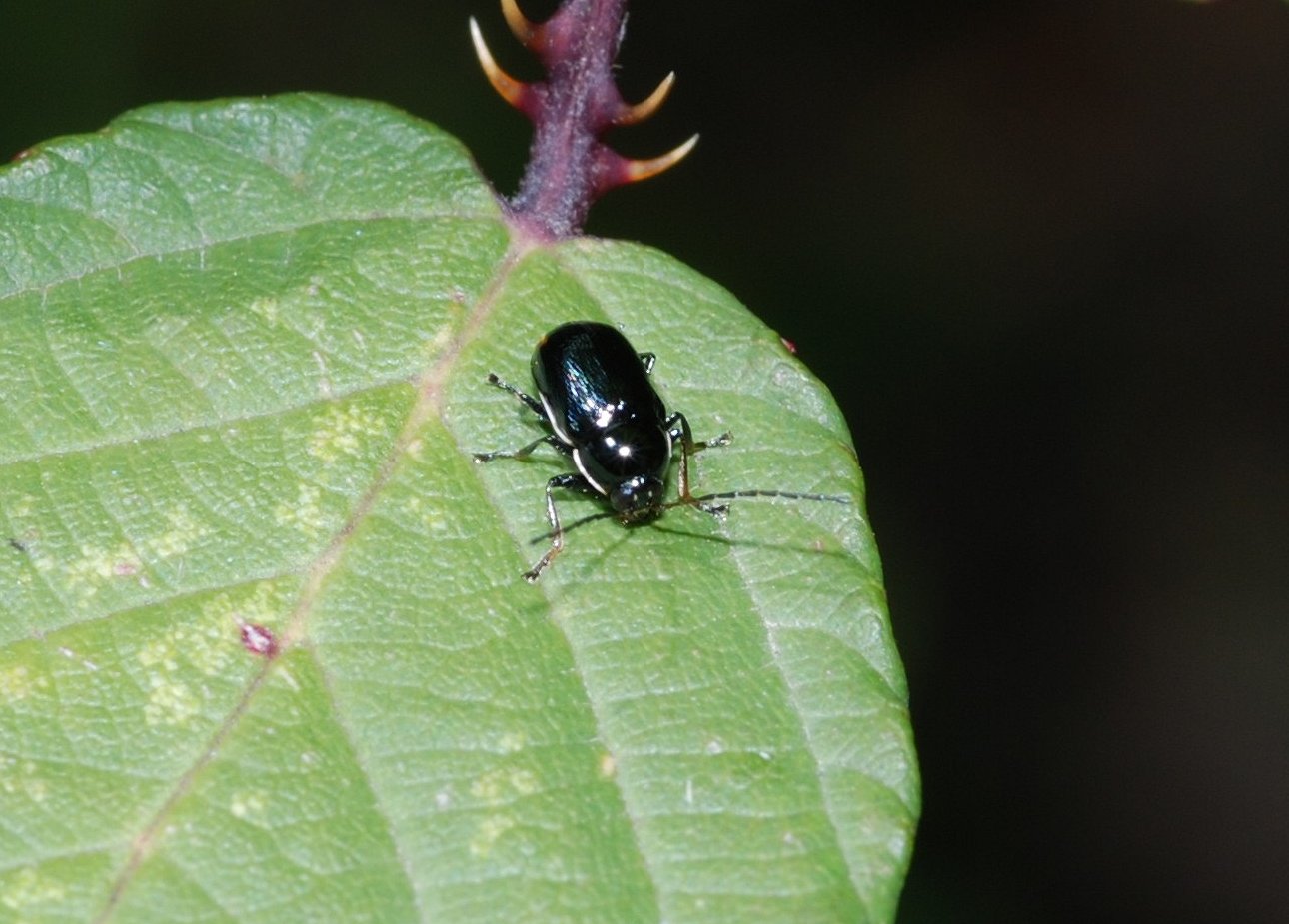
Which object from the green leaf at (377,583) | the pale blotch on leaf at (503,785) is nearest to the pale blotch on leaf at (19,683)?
the green leaf at (377,583)

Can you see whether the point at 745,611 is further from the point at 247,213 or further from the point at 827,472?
the point at 247,213

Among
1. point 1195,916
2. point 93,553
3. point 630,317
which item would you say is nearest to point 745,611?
point 630,317

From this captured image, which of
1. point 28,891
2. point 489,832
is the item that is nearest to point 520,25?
point 489,832

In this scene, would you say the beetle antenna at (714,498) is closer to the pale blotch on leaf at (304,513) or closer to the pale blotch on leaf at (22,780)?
the pale blotch on leaf at (304,513)

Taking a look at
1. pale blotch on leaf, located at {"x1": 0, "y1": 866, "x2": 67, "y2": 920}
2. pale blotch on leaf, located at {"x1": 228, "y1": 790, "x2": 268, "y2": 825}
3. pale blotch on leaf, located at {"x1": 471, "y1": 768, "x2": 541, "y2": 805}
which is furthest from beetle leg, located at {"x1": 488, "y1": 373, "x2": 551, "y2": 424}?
pale blotch on leaf, located at {"x1": 0, "y1": 866, "x2": 67, "y2": 920}

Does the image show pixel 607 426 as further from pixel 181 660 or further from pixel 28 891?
pixel 28 891

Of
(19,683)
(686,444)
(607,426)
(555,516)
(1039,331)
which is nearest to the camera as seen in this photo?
(19,683)

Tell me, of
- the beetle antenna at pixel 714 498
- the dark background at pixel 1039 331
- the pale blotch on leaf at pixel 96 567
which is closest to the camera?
the pale blotch on leaf at pixel 96 567
